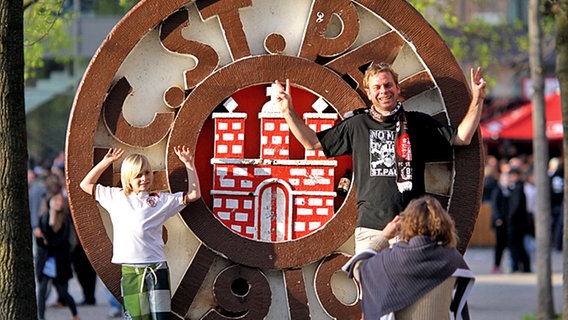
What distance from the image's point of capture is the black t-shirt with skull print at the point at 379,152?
6641 millimetres

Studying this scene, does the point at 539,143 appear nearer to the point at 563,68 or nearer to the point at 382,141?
the point at 563,68

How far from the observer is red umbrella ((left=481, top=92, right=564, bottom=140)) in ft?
78.6

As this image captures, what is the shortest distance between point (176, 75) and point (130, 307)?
62.5 inches

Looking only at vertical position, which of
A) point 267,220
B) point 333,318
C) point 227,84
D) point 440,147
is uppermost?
point 227,84

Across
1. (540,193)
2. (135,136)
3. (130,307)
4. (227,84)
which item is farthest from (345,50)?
(540,193)

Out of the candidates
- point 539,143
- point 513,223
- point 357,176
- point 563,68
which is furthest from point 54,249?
point 513,223

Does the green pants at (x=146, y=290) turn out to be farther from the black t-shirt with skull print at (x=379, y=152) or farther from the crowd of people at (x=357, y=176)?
the black t-shirt with skull print at (x=379, y=152)

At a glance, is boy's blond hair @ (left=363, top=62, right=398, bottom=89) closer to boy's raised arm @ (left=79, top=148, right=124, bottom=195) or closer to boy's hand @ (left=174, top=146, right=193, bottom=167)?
boy's hand @ (left=174, top=146, right=193, bottom=167)

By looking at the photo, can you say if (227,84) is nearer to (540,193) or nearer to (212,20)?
(212,20)

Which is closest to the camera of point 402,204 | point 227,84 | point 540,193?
point 402,204

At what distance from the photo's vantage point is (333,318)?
723cm

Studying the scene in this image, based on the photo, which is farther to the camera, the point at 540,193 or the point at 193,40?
the point at 540,193

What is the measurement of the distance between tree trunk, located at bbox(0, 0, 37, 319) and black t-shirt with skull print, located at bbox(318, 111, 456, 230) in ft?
6.48

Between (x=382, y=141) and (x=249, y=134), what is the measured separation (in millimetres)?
1020
